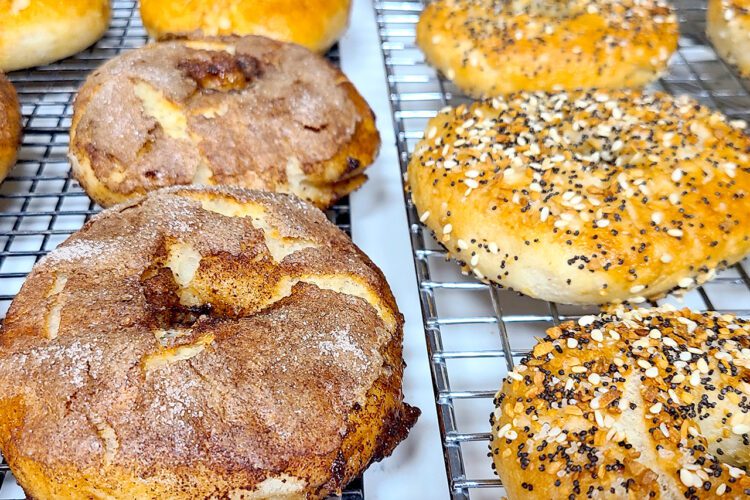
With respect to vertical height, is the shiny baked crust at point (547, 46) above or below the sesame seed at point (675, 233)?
above

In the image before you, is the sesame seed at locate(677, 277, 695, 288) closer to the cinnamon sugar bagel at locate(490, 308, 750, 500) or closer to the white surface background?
the cinnamon sugar bagel at locate(490, 308, 750, 500)

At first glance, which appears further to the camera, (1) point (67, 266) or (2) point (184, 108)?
(2) point (184, 108)

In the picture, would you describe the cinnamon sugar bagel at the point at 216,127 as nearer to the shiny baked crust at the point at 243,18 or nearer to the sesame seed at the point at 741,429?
the shiny baked crust at the point at 243,18

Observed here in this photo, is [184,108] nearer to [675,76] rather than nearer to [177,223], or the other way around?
[177,223]

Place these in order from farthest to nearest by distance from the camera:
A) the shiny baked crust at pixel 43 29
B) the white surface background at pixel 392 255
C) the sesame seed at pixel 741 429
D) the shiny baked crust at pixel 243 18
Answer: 1. the shiny baked crust at pixel 243 18
2. the shiny baked crust at pixel 43 29
3. the white surface background at pixel 392 255
4. the sesame seed at pixel 741 429

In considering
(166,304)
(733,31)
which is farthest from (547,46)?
(166,304)

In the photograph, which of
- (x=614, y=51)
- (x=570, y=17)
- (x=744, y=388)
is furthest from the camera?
(x=570, y=17)

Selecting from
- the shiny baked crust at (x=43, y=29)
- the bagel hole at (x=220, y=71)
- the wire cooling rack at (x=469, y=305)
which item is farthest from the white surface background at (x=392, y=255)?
the shiny baked crust at (x=43, y=29)

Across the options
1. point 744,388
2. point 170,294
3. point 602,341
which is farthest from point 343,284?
point 744,388
